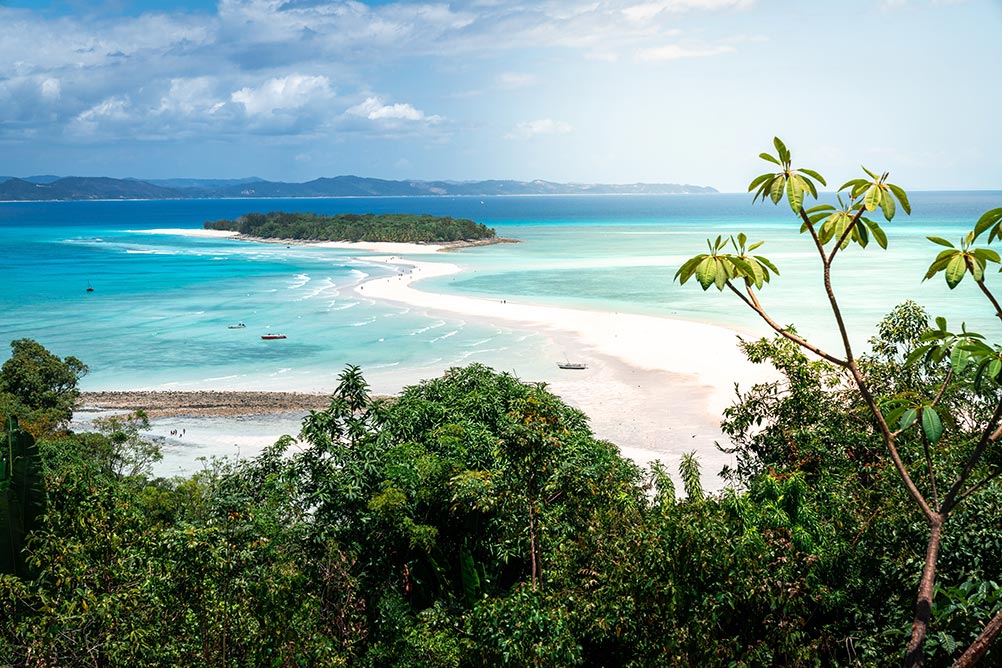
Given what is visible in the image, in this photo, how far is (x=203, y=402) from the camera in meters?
28.8

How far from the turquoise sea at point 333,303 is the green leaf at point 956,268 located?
26.6m

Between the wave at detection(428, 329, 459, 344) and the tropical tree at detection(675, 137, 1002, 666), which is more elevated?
the tropical tree at detection(675, 137, 1002, 666)

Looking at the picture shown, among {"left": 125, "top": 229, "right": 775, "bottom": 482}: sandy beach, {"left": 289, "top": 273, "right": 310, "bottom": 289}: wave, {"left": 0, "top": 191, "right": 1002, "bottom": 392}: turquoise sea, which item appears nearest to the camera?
{"left": 125, "top": 229, "right": 775, "bottom": 482}: sandy beach

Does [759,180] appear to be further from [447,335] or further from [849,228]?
[447,335]

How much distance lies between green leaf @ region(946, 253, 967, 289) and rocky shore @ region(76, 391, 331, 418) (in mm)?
25058

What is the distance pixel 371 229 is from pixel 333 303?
170 feet

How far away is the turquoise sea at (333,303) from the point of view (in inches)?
1356

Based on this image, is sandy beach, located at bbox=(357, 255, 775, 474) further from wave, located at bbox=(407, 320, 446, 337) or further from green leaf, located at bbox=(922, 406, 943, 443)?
green leaf, located at bbox=(922, 406, 943, 443)

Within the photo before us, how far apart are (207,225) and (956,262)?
455 feet

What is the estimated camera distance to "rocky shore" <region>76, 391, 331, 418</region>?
90.6 ft

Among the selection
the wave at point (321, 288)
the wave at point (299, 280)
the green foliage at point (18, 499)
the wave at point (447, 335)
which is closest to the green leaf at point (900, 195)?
the green foliage at point (18, 499)

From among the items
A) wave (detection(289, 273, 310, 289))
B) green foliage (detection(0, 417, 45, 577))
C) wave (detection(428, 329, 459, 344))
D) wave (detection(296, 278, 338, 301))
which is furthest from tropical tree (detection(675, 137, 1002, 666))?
wave (detection(289, 273, 310, 289))

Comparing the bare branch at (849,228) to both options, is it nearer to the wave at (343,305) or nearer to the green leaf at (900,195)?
the green leaf at (900,195)

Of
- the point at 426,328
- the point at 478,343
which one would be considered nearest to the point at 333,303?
the point at 426,328
